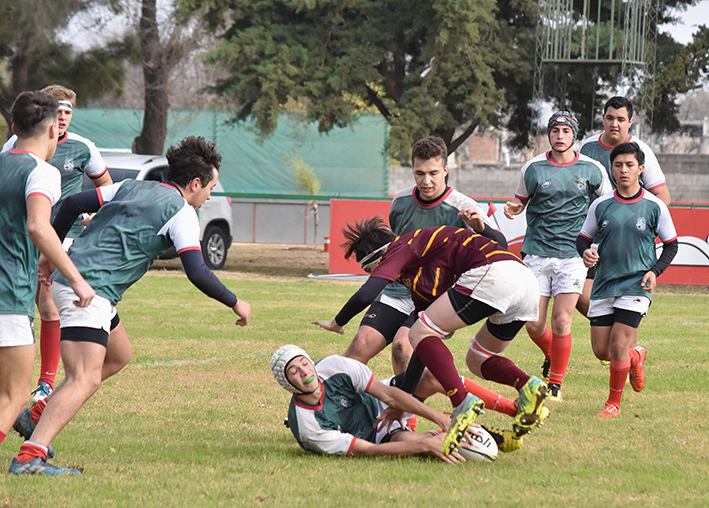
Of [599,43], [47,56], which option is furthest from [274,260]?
[599,43]

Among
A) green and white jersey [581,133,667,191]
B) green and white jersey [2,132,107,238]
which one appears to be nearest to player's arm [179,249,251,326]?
green and white jersey [2,132,107,238]

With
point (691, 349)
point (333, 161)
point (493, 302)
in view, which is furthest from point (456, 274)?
point (333, 161)

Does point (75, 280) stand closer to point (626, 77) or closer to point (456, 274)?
point (456, 274)

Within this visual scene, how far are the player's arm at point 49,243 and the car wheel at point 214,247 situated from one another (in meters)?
14.4

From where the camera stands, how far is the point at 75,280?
13.2ft

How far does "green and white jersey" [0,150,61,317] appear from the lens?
13.6 ft

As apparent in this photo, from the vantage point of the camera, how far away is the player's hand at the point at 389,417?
16.2ft

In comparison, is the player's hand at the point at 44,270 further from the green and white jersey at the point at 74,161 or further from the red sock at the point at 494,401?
the red sock at the point at 494,401

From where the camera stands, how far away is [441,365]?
4.71m

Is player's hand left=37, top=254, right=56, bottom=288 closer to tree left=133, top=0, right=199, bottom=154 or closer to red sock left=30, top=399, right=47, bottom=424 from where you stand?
red sock left=30, top=399, right=47, bottom=424

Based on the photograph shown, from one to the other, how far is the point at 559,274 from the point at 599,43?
659 inches

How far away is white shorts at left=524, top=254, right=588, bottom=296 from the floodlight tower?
14602mm

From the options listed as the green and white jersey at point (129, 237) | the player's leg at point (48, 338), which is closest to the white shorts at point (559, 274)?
the green and white jersey at point (129, 237)

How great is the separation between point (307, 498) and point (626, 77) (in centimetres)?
2120
